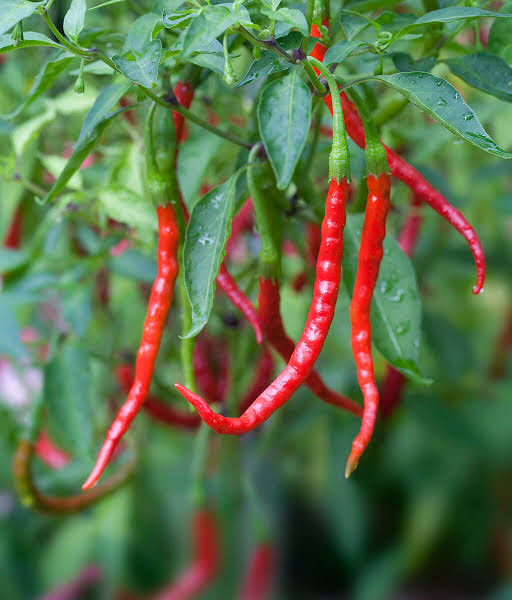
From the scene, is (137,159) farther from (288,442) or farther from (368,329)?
(288,442)

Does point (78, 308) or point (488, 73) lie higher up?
point (488, 73)

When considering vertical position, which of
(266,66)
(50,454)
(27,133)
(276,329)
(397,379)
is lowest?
(50,454)

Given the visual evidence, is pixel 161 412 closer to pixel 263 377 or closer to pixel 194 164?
pixel 263 377

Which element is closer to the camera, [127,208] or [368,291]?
[368,291]

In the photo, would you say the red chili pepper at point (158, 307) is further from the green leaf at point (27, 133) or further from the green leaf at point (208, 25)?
the green leaf at point (27, 133)

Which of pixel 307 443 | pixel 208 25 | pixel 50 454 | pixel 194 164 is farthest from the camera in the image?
pixel 307 443

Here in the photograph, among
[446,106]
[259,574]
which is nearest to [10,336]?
Result: [446,106]

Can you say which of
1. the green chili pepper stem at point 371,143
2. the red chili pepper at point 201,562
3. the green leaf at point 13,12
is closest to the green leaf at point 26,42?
the green leaf at point 13,12
